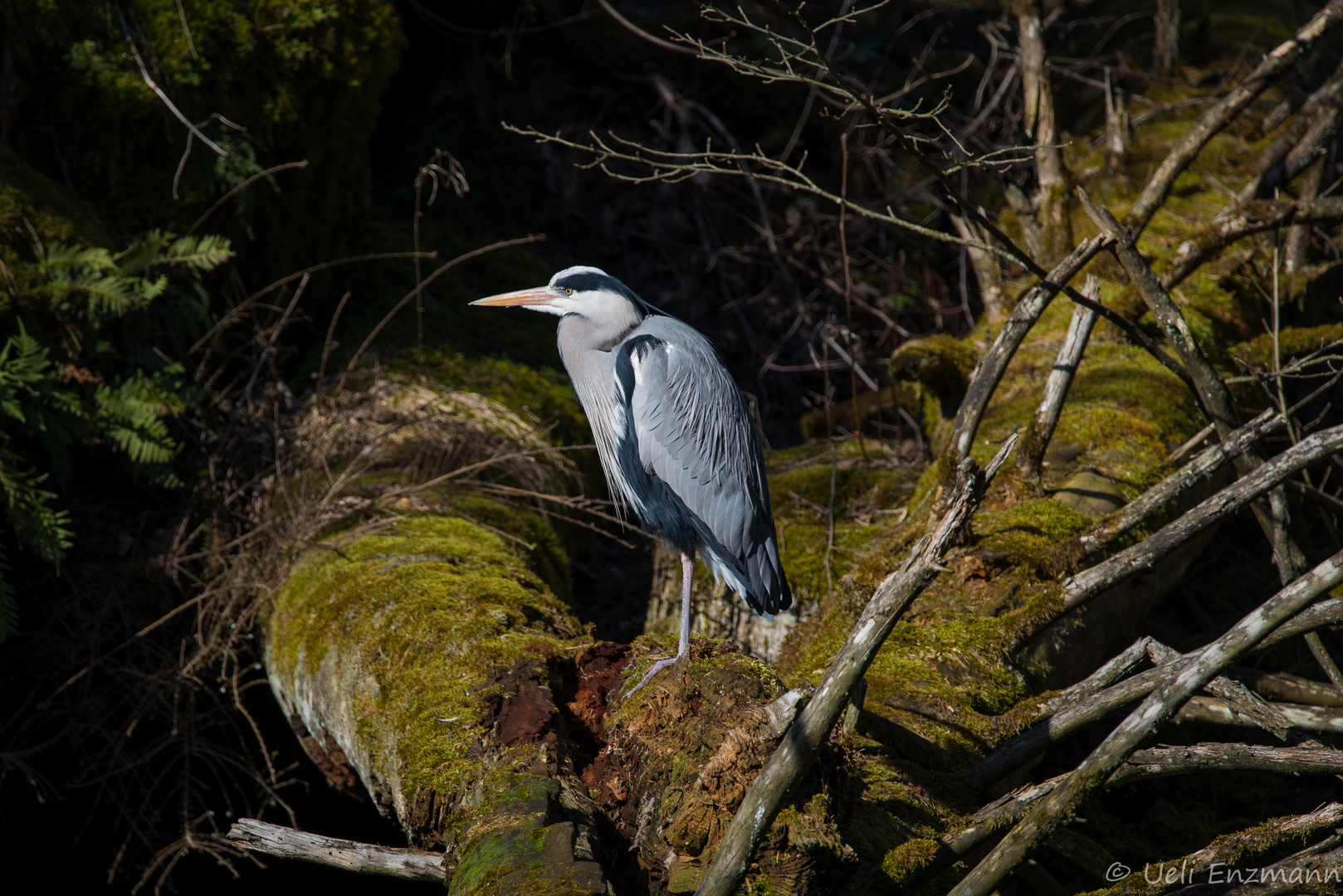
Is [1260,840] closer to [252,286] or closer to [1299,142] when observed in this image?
[1299,142]

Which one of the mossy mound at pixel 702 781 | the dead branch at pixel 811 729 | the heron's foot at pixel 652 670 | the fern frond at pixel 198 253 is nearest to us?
the dead branch at pixel 811 729

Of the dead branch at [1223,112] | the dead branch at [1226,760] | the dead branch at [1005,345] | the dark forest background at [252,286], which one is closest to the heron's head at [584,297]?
the dark forest background at [252,286]

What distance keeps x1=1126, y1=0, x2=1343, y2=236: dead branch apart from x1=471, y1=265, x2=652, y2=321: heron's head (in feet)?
7.08

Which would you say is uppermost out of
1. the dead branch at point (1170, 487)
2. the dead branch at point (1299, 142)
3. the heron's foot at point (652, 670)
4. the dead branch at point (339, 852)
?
the dead branch at point (1299, 142)

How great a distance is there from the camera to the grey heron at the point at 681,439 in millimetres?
3381

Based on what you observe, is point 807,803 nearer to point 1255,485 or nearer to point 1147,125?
point 1255,485

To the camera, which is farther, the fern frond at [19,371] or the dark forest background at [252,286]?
the dark forest background at [252,286]

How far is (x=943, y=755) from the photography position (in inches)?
105

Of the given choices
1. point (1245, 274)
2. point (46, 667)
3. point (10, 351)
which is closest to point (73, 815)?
point (46, 667)

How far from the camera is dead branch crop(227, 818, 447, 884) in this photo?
7.11ft

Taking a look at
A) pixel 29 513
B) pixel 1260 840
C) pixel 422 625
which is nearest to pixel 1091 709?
pixel 1260 840

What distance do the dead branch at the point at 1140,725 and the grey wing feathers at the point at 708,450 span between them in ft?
4.97

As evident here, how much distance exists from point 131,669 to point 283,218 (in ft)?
8.80

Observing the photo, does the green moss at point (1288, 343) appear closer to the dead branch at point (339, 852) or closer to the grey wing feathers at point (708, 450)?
the grey wing feathers at point (708, 450)
